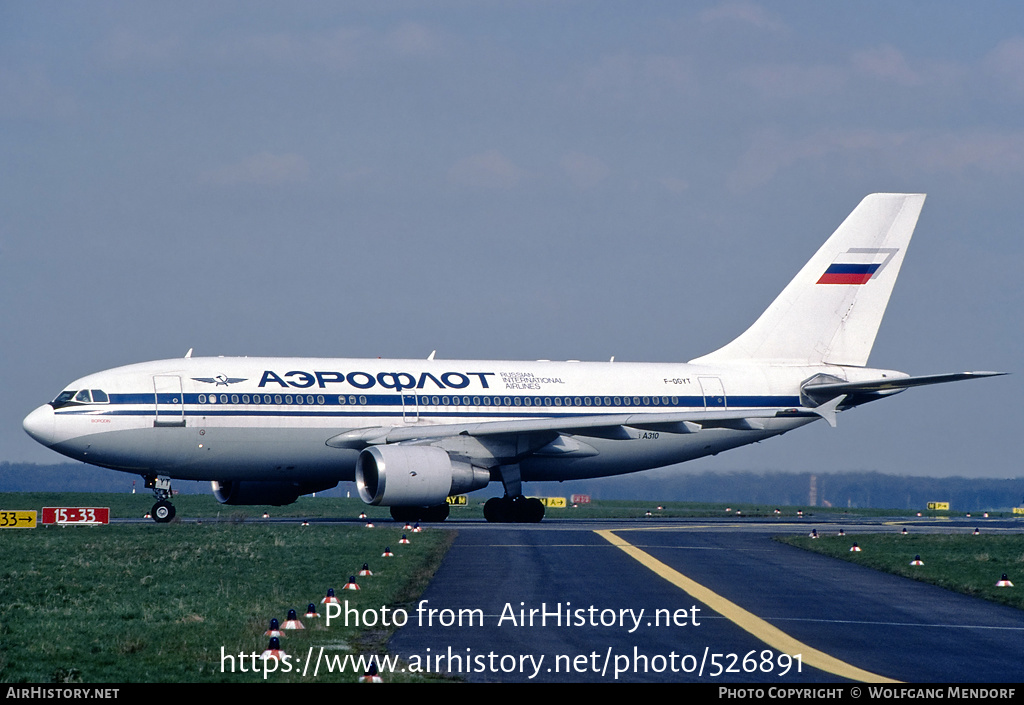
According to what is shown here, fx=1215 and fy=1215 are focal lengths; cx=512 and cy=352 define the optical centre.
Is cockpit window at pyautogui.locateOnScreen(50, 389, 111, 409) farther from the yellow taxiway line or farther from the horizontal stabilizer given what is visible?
the horizontal stabilizer

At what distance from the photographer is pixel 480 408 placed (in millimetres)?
39500

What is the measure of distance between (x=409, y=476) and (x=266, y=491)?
7859mm

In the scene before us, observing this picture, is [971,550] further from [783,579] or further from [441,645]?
[441,645]

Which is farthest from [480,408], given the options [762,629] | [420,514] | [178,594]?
[762,629]

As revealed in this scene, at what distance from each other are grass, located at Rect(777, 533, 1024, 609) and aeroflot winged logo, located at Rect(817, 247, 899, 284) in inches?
558

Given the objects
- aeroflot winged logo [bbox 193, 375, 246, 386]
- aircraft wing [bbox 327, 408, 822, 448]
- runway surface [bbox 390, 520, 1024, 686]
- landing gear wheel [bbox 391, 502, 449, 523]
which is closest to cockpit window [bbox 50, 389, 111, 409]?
aeroflot winged logo [bbox 193, 375, 246, 386]

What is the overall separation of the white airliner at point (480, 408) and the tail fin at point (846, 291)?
0.05 m

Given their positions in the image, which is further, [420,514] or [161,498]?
[420,514]

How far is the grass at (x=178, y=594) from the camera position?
42.2 ft

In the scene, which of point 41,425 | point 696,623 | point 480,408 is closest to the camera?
point 696,623

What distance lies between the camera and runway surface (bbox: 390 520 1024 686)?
12.2 metres

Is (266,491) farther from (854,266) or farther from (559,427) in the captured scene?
(854,266)

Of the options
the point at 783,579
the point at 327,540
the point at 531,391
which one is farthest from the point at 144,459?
the point at 783,579

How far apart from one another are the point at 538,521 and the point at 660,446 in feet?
18.6
